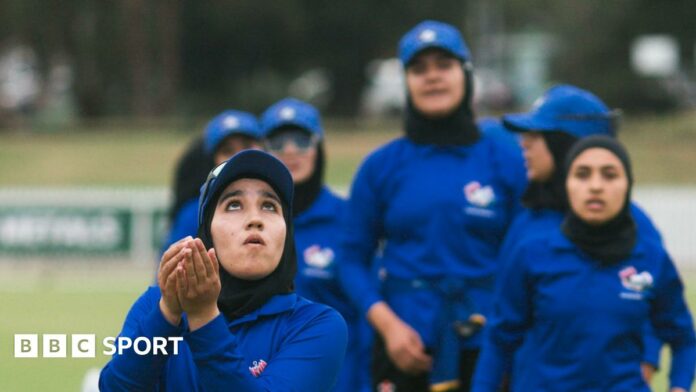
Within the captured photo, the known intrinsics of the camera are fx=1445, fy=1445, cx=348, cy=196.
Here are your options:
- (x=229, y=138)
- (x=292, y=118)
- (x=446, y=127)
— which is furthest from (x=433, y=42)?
(x=229, y=138)

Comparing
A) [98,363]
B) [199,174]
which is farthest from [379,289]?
[98,363]

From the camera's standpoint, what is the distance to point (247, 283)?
143 inches

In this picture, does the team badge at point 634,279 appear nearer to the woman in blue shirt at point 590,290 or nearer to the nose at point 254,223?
the woman in blue shirt at point 590,290

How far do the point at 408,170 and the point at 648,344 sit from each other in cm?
133

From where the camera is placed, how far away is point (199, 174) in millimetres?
8000

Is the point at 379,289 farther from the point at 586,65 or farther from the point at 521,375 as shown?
the point at 586,65

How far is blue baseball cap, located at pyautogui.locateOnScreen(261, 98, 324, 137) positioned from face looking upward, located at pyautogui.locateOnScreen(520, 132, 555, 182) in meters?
1.53

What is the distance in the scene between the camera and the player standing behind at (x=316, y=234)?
6.54 metres

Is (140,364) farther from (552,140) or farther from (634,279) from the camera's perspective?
(552,140)

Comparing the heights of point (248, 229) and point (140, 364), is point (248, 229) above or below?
above

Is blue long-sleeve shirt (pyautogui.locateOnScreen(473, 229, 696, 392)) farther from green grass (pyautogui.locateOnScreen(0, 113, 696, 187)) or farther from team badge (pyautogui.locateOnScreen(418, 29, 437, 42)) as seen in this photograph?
green grass (pyautogui.locateOnScreen(0, 113, 696, 187))

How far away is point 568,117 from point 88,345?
93.2 inches

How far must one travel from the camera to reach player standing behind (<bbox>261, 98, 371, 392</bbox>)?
6.54 m

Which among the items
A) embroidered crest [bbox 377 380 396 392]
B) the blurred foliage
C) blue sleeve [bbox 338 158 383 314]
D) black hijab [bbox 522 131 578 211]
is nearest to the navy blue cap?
black hijab [bbox 522 131 578 211]
